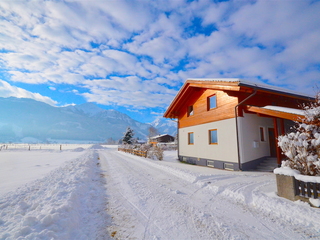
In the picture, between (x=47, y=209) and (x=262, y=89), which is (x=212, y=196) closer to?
(x=47, y=209)

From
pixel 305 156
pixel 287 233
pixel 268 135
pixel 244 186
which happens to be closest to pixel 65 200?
pixel 287 233

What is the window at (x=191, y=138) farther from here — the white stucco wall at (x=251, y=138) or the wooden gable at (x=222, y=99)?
the white stucco wall at (x=251, y=138)

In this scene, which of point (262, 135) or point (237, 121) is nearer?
point (237, 121)

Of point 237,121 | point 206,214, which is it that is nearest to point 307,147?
point 206,214

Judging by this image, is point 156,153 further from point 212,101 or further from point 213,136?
point 212,101

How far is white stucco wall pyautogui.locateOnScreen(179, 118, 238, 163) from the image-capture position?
10.0 m

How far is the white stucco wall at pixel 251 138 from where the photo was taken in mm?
9594

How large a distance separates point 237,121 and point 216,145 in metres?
2.55

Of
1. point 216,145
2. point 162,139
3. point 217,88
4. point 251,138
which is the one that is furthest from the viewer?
point 162,139

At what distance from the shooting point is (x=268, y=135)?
1090 cm

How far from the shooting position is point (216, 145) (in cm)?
1140

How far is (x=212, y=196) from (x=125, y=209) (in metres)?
2.78

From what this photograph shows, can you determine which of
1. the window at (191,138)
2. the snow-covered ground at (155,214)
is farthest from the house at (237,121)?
the snow-covered ground at (155,214)

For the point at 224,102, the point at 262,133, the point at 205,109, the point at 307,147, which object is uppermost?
the point at 224,102
